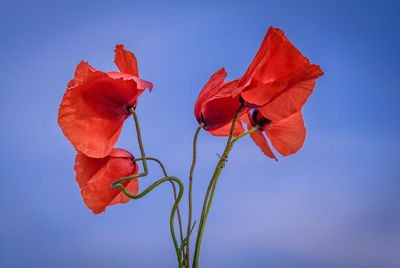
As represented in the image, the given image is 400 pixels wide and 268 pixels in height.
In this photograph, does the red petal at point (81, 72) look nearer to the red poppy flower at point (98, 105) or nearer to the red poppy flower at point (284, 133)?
the red poppy flower at point (98, 105)

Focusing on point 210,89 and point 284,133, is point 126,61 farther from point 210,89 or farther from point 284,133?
point 284,133

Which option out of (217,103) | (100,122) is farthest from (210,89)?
(100,122)

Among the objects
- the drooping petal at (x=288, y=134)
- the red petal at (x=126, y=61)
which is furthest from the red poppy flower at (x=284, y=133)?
the red petal at (x=126, y=61)

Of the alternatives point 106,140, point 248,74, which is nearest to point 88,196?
point 106,140

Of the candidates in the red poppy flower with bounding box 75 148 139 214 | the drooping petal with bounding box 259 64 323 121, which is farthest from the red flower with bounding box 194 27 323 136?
the red poppy flower with bounding box 75 148 139 214

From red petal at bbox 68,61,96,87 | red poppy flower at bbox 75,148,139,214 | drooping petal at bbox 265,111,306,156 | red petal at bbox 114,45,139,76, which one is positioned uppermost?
red petal at bbox 114,45,139,76

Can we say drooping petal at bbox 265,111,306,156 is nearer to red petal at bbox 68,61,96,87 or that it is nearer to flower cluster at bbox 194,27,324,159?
flower cluster at bbox 194,27,324,159

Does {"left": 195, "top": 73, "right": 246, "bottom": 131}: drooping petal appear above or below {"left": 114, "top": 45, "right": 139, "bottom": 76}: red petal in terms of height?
below
